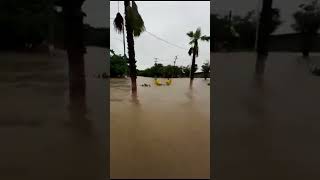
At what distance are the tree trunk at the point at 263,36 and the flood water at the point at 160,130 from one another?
1.47 ft

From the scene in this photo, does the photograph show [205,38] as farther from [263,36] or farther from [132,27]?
[132,27]

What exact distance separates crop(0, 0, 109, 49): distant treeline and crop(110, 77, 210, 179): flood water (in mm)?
552

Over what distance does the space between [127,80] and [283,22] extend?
46.5 inches

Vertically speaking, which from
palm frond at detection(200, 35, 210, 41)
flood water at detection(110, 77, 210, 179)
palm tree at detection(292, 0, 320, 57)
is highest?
palm tree at detection(292, 0, 320, 57)

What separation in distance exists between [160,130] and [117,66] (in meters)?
0.58

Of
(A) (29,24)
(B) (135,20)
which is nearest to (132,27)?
(B) (135,20)

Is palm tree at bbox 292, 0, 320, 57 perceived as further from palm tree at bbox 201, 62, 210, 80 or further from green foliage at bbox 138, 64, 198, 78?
green foliage at bbox 138, 64, 198, 78

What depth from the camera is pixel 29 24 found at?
8.82 ft

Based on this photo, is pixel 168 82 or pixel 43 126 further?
pixel 168 82

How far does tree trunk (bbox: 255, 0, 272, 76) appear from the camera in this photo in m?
2.78

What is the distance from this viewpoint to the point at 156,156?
3.06 metres

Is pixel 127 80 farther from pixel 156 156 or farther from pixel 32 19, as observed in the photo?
pixel 32 19

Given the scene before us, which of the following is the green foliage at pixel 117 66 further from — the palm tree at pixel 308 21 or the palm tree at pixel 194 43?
the palm tree at pixel 308 21

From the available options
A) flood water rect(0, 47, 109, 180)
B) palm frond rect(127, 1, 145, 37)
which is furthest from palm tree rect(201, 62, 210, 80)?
flood water rect(0, 47, 109, 180)
